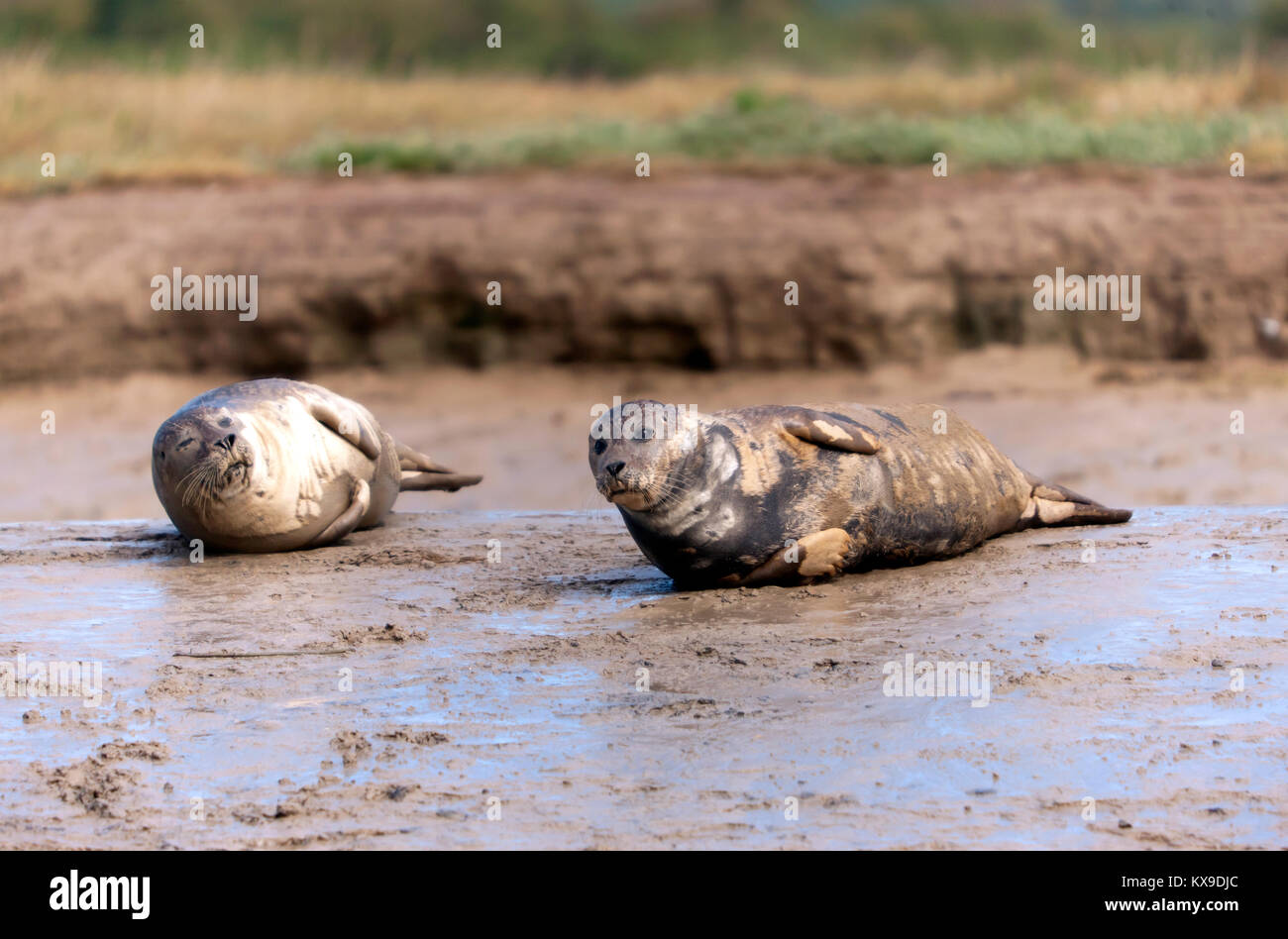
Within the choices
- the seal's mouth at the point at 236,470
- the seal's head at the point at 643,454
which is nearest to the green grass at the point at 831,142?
the seal's mouth at the point at 236,470

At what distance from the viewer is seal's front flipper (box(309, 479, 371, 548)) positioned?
685 cm

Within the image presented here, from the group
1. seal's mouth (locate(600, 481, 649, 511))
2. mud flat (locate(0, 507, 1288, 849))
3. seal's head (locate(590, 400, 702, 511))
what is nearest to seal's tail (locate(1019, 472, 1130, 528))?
mud flat (locate(0, 507, 1288, 849))

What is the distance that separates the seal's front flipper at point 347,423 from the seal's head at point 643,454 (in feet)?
6.36

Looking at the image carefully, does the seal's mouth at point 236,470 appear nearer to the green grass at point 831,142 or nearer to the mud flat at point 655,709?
the mud flat at point 655,709

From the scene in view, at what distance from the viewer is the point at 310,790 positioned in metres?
3.28

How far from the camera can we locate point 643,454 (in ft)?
16.9

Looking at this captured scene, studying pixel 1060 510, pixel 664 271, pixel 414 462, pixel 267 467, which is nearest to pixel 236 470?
pixel 267 467

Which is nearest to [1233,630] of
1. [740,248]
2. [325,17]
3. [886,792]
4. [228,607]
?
[886,792]

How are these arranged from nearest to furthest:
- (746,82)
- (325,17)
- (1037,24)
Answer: (746,82) → (1037,24) → (325,17)

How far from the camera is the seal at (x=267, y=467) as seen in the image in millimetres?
6410

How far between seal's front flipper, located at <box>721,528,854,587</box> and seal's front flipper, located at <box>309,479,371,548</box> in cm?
213

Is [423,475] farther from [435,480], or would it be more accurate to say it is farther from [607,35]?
[607,35]

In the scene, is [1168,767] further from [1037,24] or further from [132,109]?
[1037,24]

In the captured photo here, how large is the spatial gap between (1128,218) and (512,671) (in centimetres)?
870
